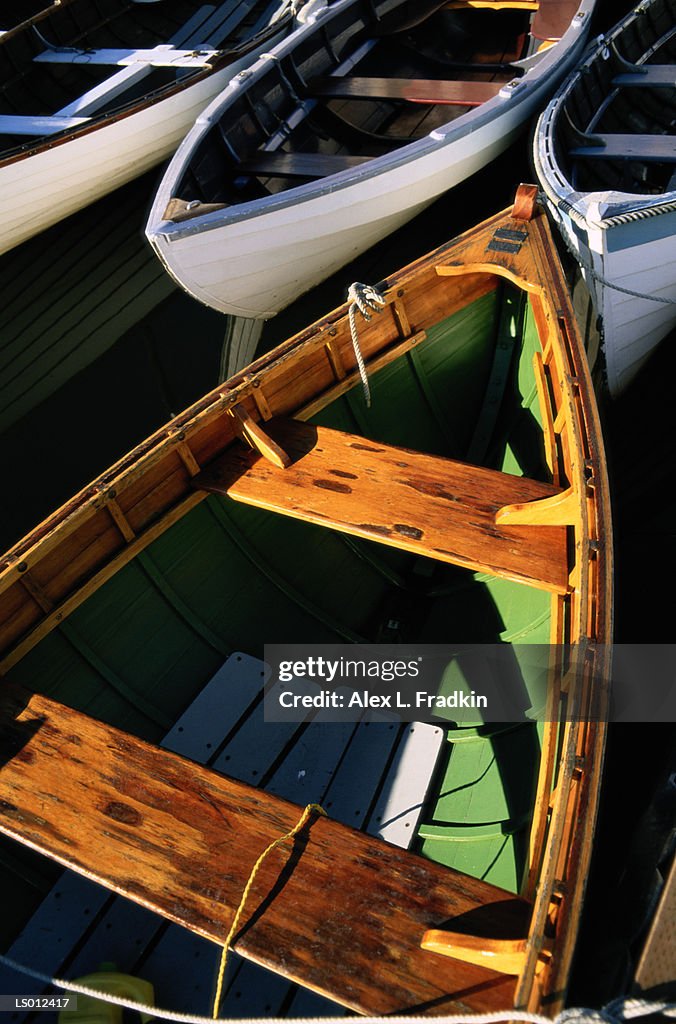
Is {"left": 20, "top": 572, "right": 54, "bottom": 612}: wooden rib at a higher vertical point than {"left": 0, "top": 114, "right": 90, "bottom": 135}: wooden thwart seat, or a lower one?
lower

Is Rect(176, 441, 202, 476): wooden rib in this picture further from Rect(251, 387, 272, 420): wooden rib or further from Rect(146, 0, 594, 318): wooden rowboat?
Rect(146, 0, 594, 318): wooden rowboat

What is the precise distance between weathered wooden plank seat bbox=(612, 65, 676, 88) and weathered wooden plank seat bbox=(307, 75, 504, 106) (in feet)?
3.65

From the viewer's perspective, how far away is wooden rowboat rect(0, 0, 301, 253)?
645 centimetres

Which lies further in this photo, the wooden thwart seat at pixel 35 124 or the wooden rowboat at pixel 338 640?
the wooden thwart seat at pixel 35 124

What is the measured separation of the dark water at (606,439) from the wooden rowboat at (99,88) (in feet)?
2.34

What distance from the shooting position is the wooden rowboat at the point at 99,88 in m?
6.45

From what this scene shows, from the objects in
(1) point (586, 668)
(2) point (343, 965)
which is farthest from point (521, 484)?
(2) point (343, 965)

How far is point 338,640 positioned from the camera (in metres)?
4.21

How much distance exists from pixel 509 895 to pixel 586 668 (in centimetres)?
79

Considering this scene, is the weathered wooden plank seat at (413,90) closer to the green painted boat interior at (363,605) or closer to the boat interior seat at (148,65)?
the boat interior seat at (148,65)

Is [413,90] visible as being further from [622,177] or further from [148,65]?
[148,65]

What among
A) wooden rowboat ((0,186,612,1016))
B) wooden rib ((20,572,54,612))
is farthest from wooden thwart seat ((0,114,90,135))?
wooden rib ((20,572,54,612))

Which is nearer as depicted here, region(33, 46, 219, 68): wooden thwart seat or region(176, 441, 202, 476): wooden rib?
region(176, 441, 202, 476): wooden rib

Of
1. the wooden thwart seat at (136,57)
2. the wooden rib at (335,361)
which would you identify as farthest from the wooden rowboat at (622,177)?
the wooden thwart seat at (136,57)
